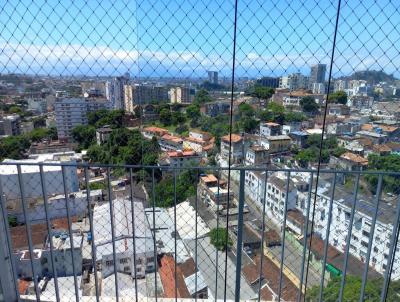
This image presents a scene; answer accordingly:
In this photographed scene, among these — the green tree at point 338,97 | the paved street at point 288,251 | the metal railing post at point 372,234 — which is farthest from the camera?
the paved street at point 288,251

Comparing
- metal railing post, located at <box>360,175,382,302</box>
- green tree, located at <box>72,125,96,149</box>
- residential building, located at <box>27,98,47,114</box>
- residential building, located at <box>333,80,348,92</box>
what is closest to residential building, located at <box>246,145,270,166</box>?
residential building, located at <box>333,80,348,92</box>

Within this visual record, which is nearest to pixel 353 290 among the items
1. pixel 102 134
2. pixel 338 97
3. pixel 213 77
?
pixel 338 97

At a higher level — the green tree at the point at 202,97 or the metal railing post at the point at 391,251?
the green tree at the point at 202,97

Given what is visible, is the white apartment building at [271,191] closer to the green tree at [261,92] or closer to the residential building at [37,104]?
the green tree at [261,92]

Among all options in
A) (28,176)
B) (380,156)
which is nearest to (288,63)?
(380,156)

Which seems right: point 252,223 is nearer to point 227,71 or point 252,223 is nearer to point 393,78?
point 227,71

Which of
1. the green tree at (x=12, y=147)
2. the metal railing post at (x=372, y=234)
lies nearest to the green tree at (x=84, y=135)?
the green tree at (x=12, y=147)

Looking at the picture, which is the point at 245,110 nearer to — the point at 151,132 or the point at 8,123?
the point at 151,132
